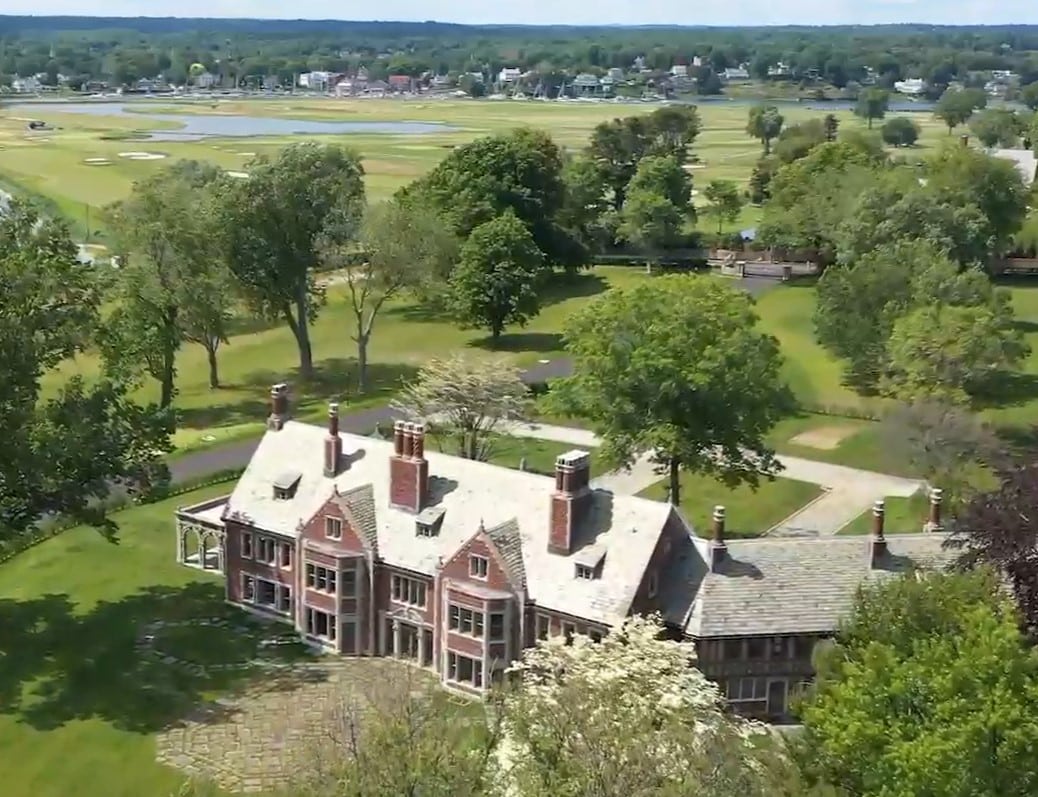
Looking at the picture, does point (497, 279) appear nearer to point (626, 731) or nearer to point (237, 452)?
point (237, 452)

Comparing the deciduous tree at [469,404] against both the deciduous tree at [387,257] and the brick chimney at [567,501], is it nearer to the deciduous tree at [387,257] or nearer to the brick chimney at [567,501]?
the brick chimney at [567,501]

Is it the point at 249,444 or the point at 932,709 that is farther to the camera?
the point at 249,444

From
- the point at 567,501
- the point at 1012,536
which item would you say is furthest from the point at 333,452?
the point at 1012,536

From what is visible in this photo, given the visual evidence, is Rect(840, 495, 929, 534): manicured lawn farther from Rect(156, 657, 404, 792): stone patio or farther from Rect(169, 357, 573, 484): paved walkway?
Rect(169, 357, 573, 484): paved walkway

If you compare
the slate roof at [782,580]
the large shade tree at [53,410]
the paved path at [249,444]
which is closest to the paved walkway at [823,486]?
the paved path at [249,444]

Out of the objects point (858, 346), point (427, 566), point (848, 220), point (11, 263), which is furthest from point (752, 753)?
point (848, 220)

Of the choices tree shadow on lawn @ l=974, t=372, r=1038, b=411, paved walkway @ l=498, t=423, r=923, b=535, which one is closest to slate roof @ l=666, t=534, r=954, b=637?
paved walkway @ l=498, t=423, r=923, b=535
